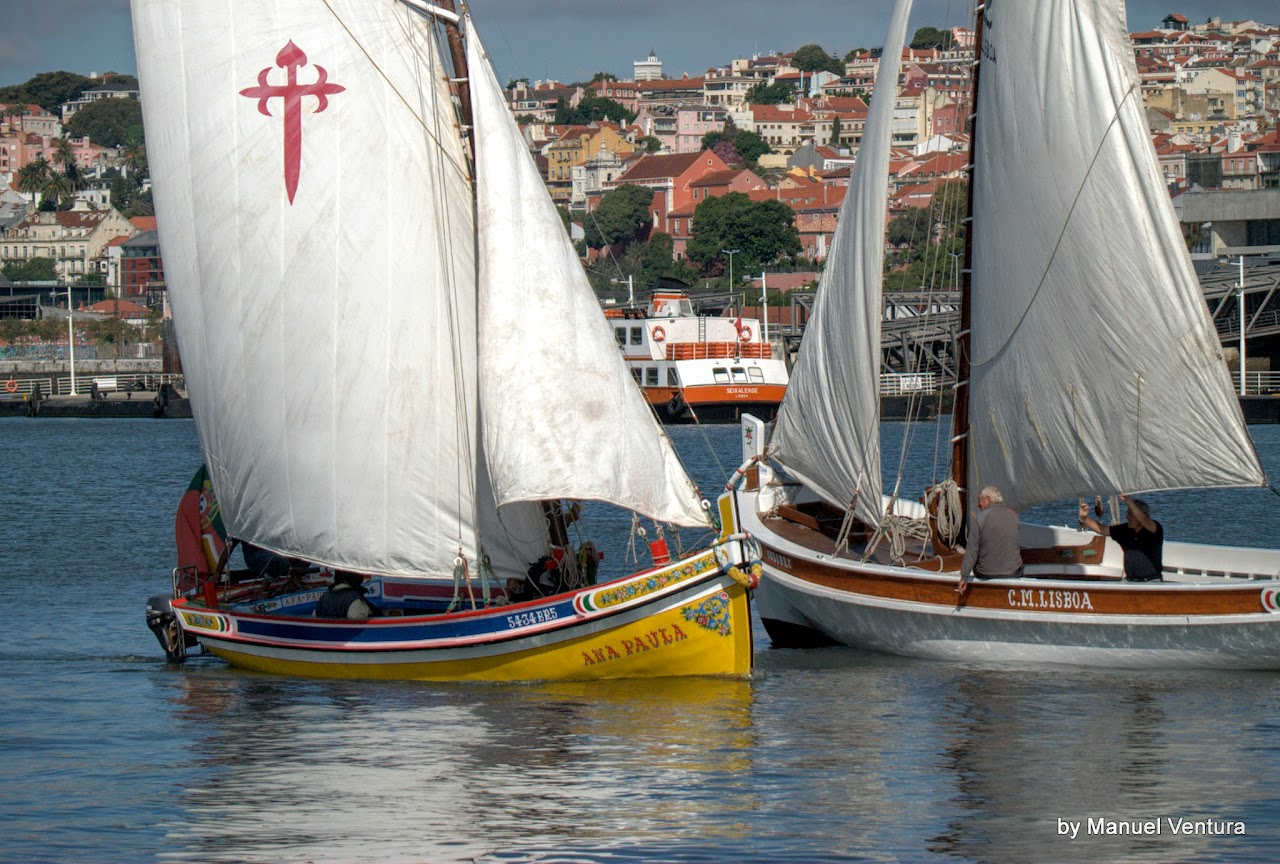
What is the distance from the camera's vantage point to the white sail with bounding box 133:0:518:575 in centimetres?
2012

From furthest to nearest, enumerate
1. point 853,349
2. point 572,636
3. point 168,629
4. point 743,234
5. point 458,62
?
point 743,234, point 168,629, point 853,349, point 458,62, point 572,636

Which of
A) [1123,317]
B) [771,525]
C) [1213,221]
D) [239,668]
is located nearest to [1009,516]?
[1123,317]

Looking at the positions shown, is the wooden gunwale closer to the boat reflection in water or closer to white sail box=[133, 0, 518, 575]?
the boat reflection in water

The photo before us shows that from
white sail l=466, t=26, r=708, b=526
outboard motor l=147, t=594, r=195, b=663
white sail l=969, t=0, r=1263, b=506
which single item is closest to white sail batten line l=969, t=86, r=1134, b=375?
white sail l=969, t=0, r=1263, b=506

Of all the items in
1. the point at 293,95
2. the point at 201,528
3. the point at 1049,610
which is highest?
the point at 293,95

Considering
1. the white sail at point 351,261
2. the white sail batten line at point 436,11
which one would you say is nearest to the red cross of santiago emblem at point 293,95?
the white sail at point 351,261

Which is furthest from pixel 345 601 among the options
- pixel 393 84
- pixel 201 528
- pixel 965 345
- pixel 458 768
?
pixel 965 345

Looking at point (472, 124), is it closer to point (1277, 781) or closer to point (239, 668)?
point (239, 668)

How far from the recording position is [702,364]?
256 ft

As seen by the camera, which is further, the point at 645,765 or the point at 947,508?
the point at 947,508

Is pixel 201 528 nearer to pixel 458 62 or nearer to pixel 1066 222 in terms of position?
pixel 458 62

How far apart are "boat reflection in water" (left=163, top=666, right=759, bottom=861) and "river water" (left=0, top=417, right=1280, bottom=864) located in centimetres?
3

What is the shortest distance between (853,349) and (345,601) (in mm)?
6365

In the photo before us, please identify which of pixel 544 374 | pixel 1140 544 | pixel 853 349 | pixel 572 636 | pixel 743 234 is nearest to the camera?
pixel 544 374
